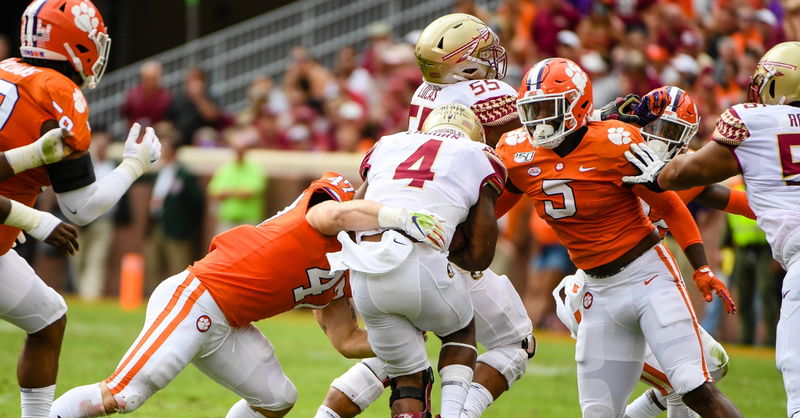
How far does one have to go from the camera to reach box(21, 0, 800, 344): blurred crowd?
40.4 feet

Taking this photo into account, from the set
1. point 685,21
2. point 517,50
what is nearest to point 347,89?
point 517,50

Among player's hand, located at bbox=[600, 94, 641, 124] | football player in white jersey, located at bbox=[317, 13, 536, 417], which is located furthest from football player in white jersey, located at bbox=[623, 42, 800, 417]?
football player in white jersey, located at bbox=[317, 13, 536, 417]

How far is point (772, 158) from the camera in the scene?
5508 mm

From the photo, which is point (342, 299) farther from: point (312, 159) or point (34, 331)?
point (312, 159)

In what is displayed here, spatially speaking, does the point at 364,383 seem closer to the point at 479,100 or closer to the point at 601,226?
the point at 601,226

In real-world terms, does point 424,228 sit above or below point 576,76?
below

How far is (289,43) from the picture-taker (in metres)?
18.7

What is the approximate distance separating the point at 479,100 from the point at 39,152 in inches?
90.4

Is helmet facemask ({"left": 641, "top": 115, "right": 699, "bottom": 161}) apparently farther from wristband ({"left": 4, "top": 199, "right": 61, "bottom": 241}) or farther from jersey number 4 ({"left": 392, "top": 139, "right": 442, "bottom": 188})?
wristband ({"left": 4, "top": 199, "right": 61, "bottom": 241})

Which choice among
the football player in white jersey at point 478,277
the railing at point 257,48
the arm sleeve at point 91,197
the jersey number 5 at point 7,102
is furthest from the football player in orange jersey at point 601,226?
the railing at point 257,48

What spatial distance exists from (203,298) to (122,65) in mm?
15104

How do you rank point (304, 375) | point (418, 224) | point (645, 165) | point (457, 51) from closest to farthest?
point (418, 224) → point (645, 165) → point (457, 51) → point (304, 375)

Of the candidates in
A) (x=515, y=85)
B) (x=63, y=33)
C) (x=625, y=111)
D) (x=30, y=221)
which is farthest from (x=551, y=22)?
(x=30, y=221)

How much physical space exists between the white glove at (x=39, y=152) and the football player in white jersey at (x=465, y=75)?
74.6 inches
